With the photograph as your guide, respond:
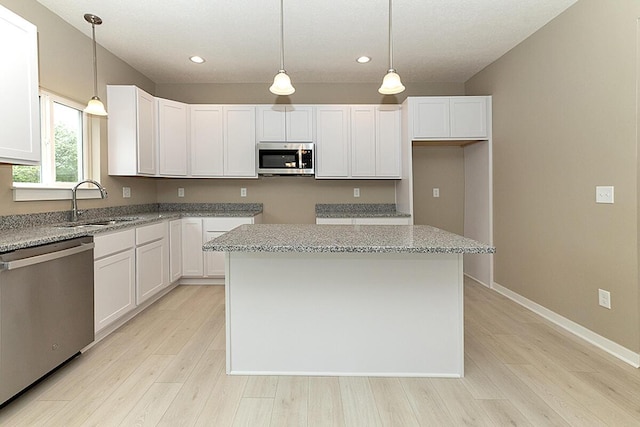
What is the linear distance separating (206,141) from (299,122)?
1208 millimetres

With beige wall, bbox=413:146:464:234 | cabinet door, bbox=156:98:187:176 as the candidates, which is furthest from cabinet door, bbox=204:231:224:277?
beige wall, bbox=413:146:464:234

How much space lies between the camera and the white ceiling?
2.81 metres

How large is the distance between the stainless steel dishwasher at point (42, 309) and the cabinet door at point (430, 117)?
3.44 m

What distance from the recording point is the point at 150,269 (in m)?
3.43

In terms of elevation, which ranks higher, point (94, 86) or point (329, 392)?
point (94, 86)

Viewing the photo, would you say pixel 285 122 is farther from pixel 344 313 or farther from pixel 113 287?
pixel 344 313

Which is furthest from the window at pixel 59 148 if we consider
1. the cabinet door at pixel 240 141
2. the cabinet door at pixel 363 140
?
the cabinet door at pixel 363 140

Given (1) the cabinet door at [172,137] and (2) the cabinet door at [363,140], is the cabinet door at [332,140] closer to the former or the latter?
(2) the cabinet door at [363,140]

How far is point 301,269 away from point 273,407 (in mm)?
743

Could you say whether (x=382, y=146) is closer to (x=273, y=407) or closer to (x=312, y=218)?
(x=312, y=218)

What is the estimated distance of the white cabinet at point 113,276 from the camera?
8.43 ft

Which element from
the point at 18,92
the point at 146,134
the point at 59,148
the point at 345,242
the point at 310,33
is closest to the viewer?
the point at 345,242

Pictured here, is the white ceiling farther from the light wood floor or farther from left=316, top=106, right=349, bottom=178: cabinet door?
the light wood floor

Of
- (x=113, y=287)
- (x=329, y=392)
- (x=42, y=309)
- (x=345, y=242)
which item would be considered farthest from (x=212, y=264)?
(x=345, y=242)
